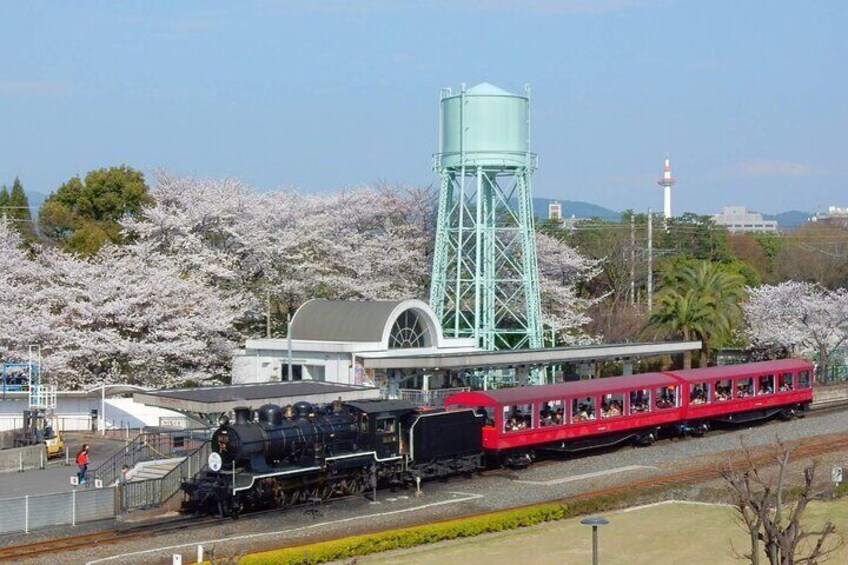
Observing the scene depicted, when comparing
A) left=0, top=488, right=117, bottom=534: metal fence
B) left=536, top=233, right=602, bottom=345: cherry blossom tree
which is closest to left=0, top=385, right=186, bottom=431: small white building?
left=0, top=488, right=117, bottom=534: metal fence

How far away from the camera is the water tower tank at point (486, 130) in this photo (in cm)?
5788

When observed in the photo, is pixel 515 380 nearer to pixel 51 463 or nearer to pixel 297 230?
pixel 297 230

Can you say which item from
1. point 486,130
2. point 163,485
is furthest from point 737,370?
point 163,485

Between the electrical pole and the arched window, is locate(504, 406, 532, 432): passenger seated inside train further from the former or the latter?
the electrical pole

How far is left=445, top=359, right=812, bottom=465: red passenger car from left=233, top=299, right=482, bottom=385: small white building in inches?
406

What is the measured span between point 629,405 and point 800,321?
2929 cm

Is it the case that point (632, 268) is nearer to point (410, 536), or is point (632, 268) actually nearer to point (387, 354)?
point (387, 354)

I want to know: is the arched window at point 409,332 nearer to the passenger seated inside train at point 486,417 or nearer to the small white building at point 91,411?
the small white building at point 91,411

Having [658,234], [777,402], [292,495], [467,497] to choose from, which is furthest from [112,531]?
[658,234]

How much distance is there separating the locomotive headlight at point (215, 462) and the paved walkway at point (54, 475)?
233 inches

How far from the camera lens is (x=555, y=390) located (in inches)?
1505

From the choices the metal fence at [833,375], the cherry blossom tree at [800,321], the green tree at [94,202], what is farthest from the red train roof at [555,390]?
the green tree at [94,202]

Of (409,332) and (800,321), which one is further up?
(800,321)

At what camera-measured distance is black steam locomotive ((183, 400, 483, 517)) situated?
95.7 ft
